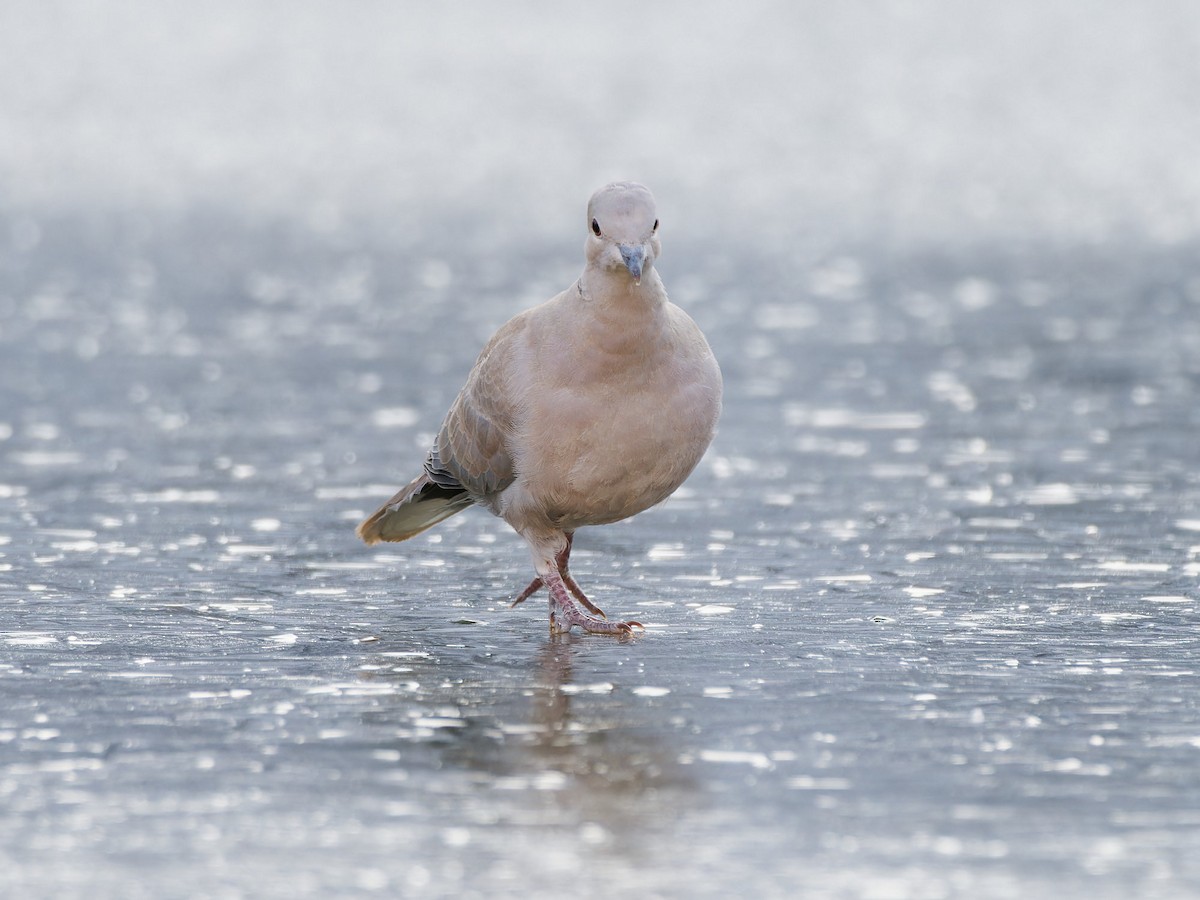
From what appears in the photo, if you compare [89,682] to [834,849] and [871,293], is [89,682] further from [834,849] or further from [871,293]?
[871,293]

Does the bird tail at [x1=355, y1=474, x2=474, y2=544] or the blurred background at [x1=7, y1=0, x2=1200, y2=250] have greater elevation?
the blurred background at [x1=7, y1=0, x2=1200, y2=250]

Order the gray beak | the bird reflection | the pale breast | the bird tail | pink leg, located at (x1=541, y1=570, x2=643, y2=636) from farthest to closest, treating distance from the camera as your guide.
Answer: the bird tail
pink leg, located at (x1=541, y1=570, x2=643, y2=636)
the pale breast
the gray beak
the bird reflection

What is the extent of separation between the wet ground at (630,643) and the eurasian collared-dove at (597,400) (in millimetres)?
472

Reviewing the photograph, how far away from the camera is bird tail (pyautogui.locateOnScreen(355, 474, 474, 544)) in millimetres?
8891

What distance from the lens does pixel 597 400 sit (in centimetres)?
764

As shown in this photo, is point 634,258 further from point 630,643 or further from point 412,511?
point 412,511

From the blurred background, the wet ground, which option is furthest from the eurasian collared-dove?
the blurred background

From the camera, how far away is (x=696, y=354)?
309 inches

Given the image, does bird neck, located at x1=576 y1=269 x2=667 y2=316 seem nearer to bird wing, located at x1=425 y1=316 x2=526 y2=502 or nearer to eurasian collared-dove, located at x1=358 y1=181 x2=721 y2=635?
eurasian collared-dove, located at x1=358 y1=181 x2=721 y2=635

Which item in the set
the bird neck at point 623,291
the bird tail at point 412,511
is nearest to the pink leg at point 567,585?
the bird tail at point 412,511

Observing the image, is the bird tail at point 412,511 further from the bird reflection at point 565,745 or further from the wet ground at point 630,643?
the bird reflection at point 565,745

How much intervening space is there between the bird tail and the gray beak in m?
1.78

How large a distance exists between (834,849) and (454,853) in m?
0.92

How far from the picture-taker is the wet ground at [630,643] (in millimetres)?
5355
